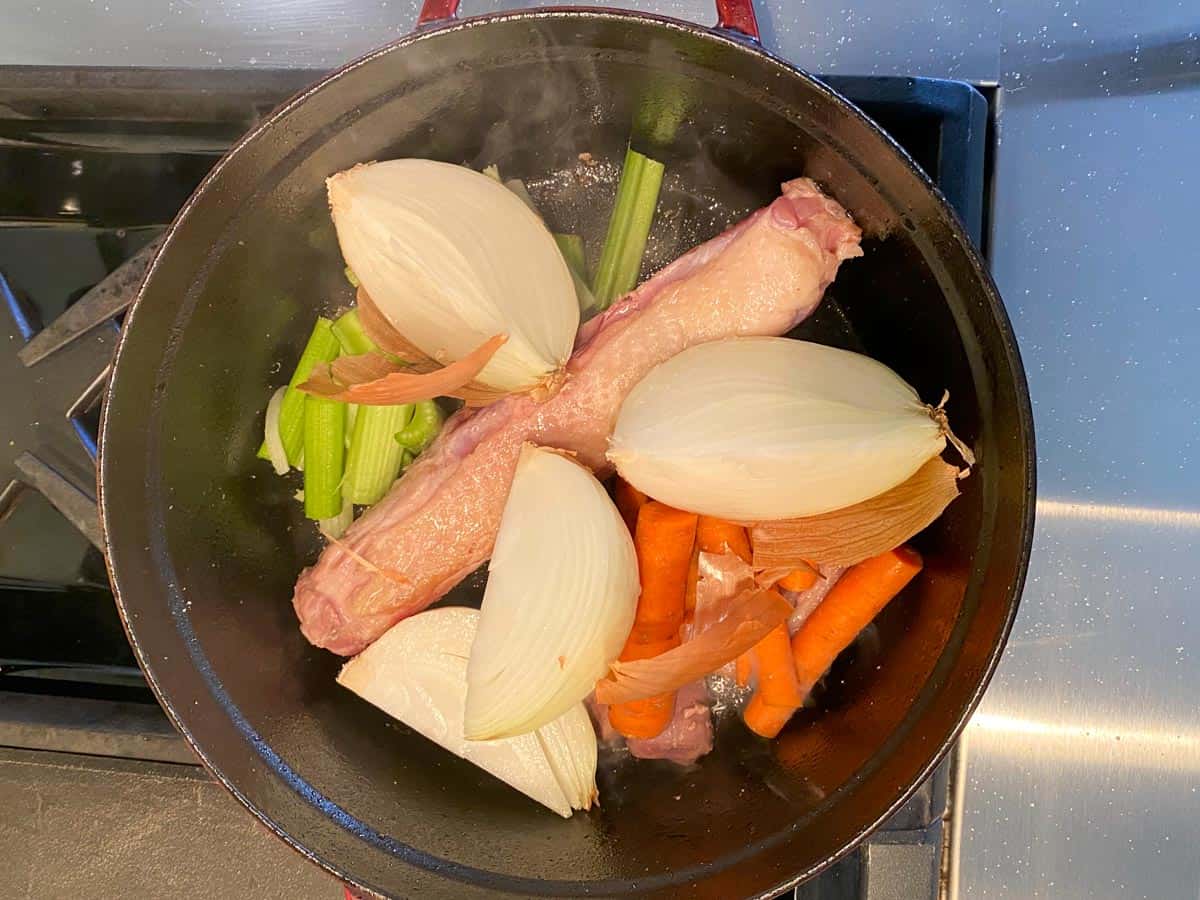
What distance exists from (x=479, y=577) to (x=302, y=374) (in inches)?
11.2

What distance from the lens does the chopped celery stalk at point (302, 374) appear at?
2.82ft

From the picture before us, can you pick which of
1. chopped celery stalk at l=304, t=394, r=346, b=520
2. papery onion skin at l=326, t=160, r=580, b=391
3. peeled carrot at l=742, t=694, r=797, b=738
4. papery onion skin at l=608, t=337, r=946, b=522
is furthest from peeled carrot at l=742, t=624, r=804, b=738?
chopped celery stalk at l=304, t=394, r=346, b=520

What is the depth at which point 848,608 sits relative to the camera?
787 millimetres

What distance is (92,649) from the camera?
952mm

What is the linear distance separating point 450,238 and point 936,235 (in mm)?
413

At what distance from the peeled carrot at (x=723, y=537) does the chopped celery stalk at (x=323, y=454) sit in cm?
38

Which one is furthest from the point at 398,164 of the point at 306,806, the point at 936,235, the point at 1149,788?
the point at 1149,788

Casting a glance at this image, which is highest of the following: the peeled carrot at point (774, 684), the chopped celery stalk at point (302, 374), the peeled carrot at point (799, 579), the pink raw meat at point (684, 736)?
the chopped celery stalk at point (302, 374)

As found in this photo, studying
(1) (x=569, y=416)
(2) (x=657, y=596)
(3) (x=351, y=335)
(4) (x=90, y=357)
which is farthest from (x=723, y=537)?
(4) (x=90, y=357)

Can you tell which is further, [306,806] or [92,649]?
[92,649]

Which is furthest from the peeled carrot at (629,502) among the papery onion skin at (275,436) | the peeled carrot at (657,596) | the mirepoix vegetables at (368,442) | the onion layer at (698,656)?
the papery onion skin at (275,436)

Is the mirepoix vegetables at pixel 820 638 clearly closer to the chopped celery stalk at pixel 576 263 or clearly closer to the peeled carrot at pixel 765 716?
the peeled carrot at pixel 765 716

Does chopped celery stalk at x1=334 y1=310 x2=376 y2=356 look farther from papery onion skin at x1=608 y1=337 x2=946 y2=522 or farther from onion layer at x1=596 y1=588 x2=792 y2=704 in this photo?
onion layer at x1=596 y1=588 x2=792 y2=704

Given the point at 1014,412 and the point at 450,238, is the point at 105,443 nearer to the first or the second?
the point at 450,238
